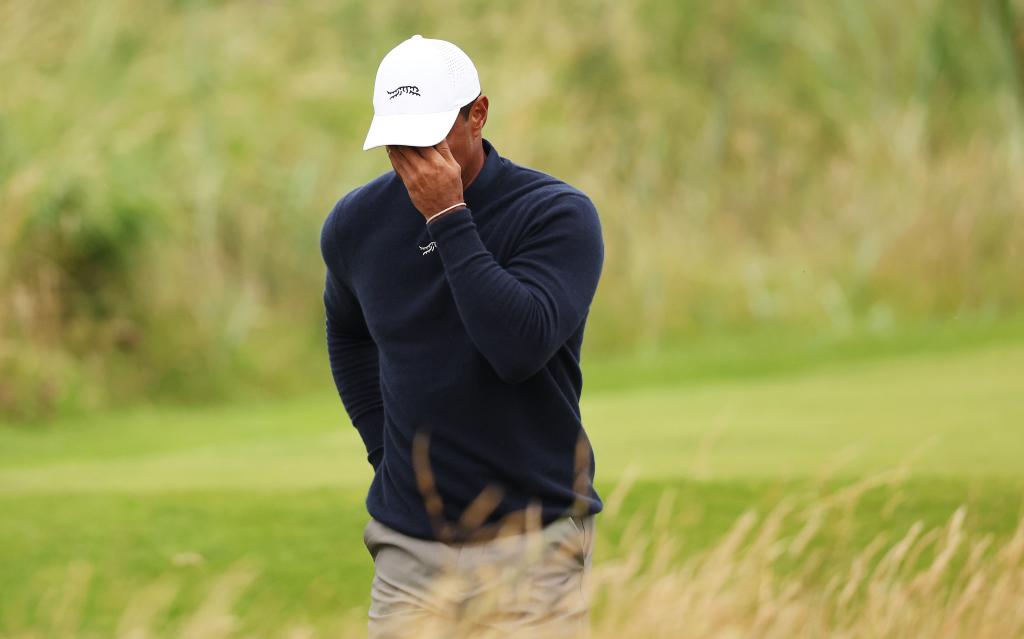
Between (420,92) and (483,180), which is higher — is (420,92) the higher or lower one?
the higher one

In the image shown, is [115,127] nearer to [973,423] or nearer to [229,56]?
[229,56]

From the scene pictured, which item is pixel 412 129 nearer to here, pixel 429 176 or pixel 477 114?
pixel 429 176

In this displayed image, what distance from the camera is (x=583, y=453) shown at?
2842mm

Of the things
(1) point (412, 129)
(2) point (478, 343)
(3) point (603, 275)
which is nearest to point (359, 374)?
(2) point (478, 343)

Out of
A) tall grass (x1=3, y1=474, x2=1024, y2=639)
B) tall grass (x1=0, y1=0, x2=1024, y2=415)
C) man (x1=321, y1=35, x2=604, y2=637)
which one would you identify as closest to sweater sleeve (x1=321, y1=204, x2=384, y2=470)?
man (x1=321, y1=35, x2=604, y2=637)

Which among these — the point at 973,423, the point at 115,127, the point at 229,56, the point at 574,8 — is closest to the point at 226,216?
the point at 115,127

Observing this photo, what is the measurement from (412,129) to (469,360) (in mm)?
413

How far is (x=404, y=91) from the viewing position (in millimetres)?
2693

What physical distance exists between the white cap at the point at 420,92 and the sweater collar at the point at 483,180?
5.4 inches

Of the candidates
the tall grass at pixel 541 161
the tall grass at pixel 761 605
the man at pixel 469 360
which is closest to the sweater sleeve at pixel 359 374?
the man at pixel 469 360

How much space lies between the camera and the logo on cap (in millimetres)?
2688

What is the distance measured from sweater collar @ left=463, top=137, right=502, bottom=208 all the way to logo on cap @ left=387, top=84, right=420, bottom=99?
0.22 m

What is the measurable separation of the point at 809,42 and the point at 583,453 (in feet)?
43.0

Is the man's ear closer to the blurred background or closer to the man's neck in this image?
the man's neck
